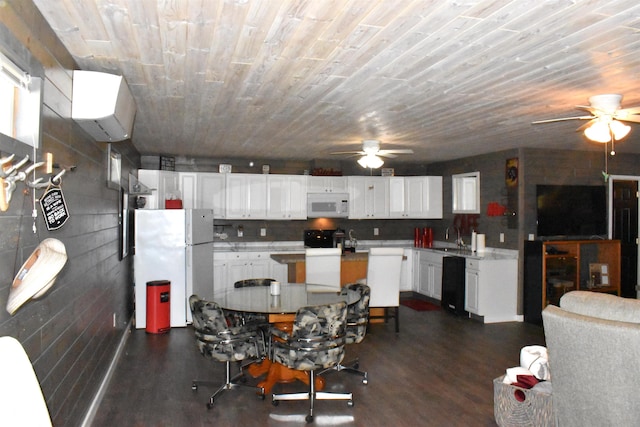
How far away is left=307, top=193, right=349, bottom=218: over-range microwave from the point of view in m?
8.33

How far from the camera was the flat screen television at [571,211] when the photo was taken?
6.80 metres

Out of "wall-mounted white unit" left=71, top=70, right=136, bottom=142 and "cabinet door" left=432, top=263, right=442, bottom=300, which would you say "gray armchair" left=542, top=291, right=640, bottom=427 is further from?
"cabinet door" left=432, top=263, right=442, bottom=300

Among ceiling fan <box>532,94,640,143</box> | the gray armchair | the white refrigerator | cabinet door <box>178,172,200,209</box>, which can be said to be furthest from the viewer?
cabinet door <box>178,172,200,209</box>

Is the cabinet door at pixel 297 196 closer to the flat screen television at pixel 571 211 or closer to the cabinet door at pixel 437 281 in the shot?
the cabinet door at pixel 437 281

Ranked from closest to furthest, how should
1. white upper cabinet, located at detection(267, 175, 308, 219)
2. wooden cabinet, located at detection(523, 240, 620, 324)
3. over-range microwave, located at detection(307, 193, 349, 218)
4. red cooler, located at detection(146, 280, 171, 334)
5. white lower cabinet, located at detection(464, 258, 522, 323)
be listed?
red cooler, located at detection(146, 280, 171, 334) → wooden cabinet, located at detection(523, 240, 620, 324) → white lower cabinet, located at detection(464, 258, 522, 323) → white upper cabinet, located at detection(267, 175, 308, 219) → over-range microwave, located at detection(307, 193, 349, 218)

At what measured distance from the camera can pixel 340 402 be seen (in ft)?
13.1

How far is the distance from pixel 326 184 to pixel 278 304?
4476 millimetres

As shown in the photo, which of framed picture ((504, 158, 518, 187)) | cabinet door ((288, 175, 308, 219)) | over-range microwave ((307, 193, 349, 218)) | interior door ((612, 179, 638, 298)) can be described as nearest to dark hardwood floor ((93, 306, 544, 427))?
framed picture ((504, 158, 518, 187))

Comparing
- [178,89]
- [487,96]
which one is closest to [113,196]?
[178,89]

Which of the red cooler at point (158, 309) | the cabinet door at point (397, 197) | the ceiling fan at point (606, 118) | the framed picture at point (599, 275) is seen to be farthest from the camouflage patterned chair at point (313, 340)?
the cabinet door at point (397, 197)

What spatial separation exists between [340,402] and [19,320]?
2604mm

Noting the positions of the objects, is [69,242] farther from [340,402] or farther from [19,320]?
[340,402]

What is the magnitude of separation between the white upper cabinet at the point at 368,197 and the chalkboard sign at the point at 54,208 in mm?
6109

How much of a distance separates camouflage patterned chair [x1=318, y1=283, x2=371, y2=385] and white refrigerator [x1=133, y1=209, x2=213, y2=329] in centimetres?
248
